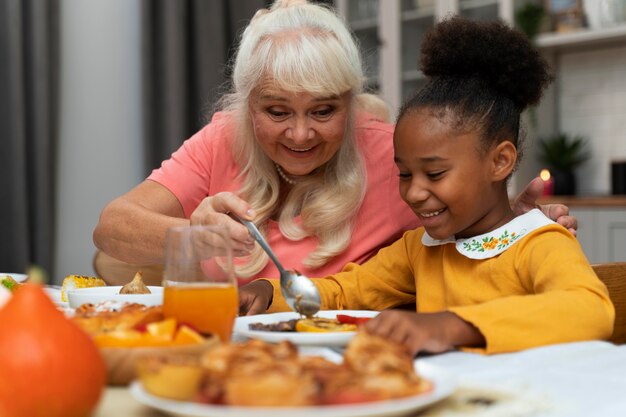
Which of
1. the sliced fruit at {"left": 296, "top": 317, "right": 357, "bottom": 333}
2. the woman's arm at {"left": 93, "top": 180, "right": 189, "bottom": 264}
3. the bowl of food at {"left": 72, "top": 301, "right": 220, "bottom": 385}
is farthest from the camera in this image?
the woman's arm at {"left": 93, "top": 180, "right": 189, "bottom": 264}

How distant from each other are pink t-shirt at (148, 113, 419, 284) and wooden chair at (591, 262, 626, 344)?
0.47 m

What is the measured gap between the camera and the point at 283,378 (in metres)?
0.55

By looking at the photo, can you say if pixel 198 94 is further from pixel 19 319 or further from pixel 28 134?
pixel 19 319

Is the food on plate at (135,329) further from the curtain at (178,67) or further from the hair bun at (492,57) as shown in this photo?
the curtain at (178,67)

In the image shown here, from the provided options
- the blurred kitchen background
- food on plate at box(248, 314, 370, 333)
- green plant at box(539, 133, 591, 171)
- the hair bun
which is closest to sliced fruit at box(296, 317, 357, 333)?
food on plate at box(248, 314, 370, 333)

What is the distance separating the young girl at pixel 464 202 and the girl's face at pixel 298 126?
0.27 metres

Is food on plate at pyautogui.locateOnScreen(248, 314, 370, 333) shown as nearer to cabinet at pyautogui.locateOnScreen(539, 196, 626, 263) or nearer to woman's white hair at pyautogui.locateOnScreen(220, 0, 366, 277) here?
woman's white hair at pyautogui.locateOnScreen(220, 0, 366, 277)

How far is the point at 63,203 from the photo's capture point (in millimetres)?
3764

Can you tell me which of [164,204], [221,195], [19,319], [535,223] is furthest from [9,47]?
[19,319]


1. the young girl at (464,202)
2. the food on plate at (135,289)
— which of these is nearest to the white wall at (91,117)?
the young girl at (464,202)

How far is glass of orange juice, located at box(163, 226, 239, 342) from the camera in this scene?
0.83 metres

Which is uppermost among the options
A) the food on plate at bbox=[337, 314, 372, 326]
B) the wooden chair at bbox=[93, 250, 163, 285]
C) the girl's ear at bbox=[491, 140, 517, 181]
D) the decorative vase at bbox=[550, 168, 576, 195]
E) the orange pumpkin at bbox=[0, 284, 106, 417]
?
the girl's ear at bbox=[491, 140, 517, 181]

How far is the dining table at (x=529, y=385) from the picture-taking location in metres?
0.63

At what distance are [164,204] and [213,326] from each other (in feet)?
3.51
